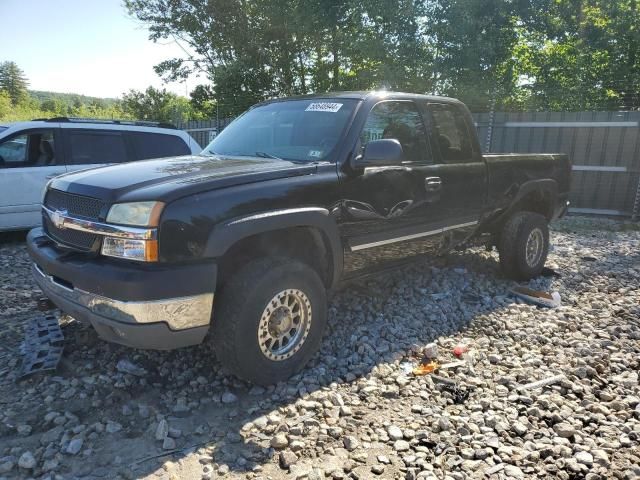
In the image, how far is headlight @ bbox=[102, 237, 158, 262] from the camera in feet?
8.76

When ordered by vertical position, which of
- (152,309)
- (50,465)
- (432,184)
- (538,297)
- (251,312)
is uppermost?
(432,184)

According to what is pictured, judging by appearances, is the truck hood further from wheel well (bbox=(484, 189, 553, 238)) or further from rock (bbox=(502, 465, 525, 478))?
→ wheel well (bbox=(484, 189, 553, 238))

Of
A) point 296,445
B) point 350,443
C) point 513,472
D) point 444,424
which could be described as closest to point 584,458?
point 513,472

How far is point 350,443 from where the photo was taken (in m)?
2.69

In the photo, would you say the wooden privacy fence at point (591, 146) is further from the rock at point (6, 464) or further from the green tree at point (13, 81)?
the green tree at point (13, 81)

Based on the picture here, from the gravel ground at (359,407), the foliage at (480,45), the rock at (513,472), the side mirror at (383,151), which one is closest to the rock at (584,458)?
the gravel ground at (359,407)

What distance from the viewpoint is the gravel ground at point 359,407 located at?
2525 millimetres

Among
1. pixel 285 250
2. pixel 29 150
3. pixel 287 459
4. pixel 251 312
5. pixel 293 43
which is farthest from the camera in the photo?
pixel 293 43

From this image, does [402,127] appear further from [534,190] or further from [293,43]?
[293,43]

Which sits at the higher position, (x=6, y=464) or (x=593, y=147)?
(x=593, y=147)

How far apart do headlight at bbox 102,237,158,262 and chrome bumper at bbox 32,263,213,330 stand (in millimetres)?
247

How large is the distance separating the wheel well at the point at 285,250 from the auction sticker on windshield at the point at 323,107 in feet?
3.74

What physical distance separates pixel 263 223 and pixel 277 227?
0.38 feet

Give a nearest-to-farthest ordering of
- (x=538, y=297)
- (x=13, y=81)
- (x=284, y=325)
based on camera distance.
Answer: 1. (x=284, y=325)
2. (x=538, y=297)
3. (x=13, y=81)
